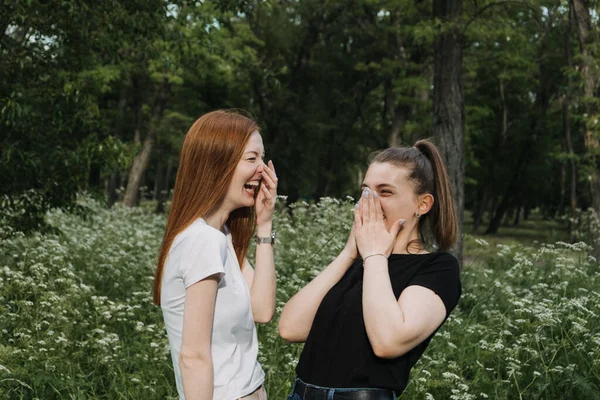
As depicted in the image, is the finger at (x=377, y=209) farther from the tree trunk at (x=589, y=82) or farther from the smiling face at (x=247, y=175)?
the tree trunk at (x=589, y=82)

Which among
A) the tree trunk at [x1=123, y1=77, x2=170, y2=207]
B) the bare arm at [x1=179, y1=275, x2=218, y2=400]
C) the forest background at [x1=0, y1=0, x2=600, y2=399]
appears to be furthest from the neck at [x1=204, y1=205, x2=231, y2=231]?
the tree trunk at [x1=123, y1=77, x2=170, y2=207]

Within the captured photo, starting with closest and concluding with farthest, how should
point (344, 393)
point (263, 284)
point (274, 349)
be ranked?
point (344, 393) → point (263, 284) → point (274, 349)

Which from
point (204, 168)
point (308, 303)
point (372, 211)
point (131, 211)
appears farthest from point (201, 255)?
point (131, 211)

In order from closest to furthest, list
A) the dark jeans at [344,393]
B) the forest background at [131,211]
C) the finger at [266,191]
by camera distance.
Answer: the dark jeans at [344,393] → the finger at [266,191] → the forest background at [131,211]

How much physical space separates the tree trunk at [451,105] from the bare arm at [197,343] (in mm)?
7926

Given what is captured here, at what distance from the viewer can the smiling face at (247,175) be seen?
8.73 ft

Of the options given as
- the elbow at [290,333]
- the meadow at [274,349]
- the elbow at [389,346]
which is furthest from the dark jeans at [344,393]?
the meadow at [274,349]

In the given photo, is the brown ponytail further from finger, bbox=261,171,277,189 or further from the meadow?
the meadow

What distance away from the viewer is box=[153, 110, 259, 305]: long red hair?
8.53 ft

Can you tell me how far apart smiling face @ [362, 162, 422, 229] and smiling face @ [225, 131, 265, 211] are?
39 cm

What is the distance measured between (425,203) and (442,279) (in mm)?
320

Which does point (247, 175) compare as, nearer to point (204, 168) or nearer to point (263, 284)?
point (204, 168)

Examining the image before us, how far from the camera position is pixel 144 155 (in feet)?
93.0

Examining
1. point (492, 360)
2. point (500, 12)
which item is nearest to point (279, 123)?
point (500, 12)
